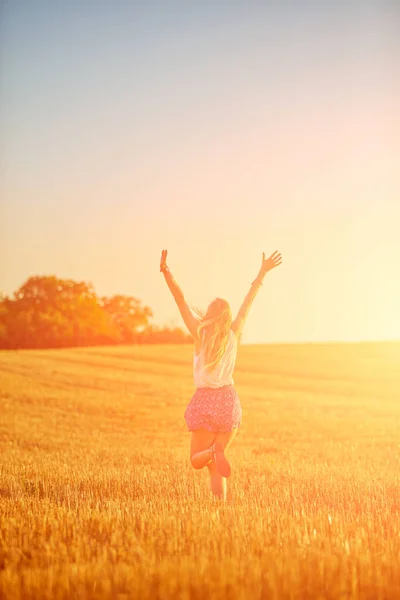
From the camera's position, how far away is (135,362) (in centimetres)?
4694

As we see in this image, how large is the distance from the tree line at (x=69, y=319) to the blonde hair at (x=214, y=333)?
169ft

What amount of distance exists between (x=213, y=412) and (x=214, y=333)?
0.83 metres

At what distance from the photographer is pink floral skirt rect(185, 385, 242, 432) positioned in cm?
807

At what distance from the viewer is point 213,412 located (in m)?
8.06

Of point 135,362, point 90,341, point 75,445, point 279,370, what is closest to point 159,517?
point 75,445

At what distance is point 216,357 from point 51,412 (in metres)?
17.7

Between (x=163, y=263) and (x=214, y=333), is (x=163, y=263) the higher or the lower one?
the higher one

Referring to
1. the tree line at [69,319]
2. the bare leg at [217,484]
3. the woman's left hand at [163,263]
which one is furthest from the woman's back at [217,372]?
the tree line at [69,319]

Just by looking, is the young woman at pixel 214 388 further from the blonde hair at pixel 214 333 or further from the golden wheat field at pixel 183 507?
the golden wheat field at pixel 183 507

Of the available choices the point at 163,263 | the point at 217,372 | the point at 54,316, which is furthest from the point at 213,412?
the point at 54,316

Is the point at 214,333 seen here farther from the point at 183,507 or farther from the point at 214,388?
the point at 183,507

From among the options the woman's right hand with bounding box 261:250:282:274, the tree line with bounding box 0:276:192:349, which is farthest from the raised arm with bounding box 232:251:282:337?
the tree line with bounding box 0:276:192:349

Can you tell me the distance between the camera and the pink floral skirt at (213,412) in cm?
807

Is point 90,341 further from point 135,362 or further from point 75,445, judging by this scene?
point 75,445
